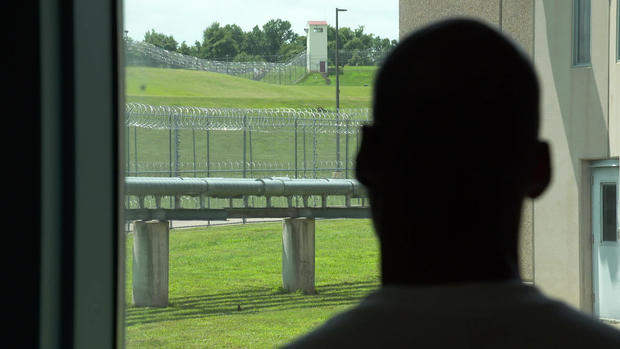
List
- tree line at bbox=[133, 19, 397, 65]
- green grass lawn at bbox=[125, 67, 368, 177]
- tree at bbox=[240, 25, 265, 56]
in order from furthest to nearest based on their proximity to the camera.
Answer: green grass lawn at bbox=[125, 67, 368, 177]
tree at bbox=[240, 25, 265, 56]
tree line at bbox=[133, 19, 397, 65]

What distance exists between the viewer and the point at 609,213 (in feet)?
22.7

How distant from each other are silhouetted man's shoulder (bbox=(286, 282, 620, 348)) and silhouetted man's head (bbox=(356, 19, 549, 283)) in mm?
25

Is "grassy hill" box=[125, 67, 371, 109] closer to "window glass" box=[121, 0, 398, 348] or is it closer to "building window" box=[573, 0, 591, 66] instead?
"window glass" box=[121, 0, 398, 348]

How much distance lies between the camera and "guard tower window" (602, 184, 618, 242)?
22.3 feet

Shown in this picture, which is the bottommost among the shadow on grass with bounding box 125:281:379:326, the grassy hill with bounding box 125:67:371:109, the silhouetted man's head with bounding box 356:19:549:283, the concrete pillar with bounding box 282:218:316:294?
the shadow on grass with bounding box 125:281:379:326

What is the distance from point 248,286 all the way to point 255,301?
129 centimetres

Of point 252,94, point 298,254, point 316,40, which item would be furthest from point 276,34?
point 252,94

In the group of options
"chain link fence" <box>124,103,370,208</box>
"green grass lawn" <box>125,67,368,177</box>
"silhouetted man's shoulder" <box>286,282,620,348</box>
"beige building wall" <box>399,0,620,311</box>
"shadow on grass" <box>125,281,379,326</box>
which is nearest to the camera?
"silhouetted man's shoulder" <box>286,282,620,348</box>

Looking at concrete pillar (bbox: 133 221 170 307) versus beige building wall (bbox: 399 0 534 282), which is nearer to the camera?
beige building wall (bbox: 399 0 534 282)

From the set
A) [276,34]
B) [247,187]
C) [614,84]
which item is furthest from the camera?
[247,187]

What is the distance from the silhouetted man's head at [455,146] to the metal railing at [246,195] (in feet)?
25.6

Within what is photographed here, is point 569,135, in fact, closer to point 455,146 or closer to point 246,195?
point 246,195

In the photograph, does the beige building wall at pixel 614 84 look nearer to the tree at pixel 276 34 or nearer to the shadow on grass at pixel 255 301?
the tree at pixel 276 34

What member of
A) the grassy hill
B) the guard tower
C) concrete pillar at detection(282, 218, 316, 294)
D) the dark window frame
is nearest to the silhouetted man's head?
the guard tower
